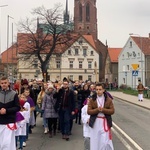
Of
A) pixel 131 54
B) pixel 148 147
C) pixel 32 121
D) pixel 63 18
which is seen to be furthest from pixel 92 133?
pixel 131 54

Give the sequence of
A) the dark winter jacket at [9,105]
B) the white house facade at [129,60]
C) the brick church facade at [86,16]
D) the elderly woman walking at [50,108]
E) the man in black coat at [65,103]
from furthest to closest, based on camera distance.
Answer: the brick church facade at [86,16] < the white house facade at [129,60] < the elderly woman walking at [50,108] < the man in black coat at [65,103] < the dark winter jacket at [9,105]

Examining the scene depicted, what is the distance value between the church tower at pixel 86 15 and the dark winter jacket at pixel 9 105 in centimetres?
10437

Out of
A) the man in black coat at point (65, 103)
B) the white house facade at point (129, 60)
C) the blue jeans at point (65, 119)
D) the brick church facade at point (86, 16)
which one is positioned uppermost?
the brick church facade at point (86, 16)

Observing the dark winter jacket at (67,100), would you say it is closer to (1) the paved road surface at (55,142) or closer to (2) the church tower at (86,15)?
(1) the paved road surface at (55,142)

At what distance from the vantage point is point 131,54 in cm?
7969

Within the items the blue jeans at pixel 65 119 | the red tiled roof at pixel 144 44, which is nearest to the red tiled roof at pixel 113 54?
the red tiled roof at pixel 144 44

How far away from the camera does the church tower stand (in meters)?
111

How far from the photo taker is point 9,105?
22.0 ft

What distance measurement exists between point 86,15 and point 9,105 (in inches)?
4238

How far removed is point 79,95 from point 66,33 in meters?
39.7

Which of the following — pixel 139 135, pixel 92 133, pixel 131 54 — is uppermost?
pixel 131 54

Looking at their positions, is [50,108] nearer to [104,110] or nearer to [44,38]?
[104,110]

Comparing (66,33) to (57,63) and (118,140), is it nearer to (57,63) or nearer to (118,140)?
(57,63)

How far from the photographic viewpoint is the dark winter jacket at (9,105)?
6.67m
